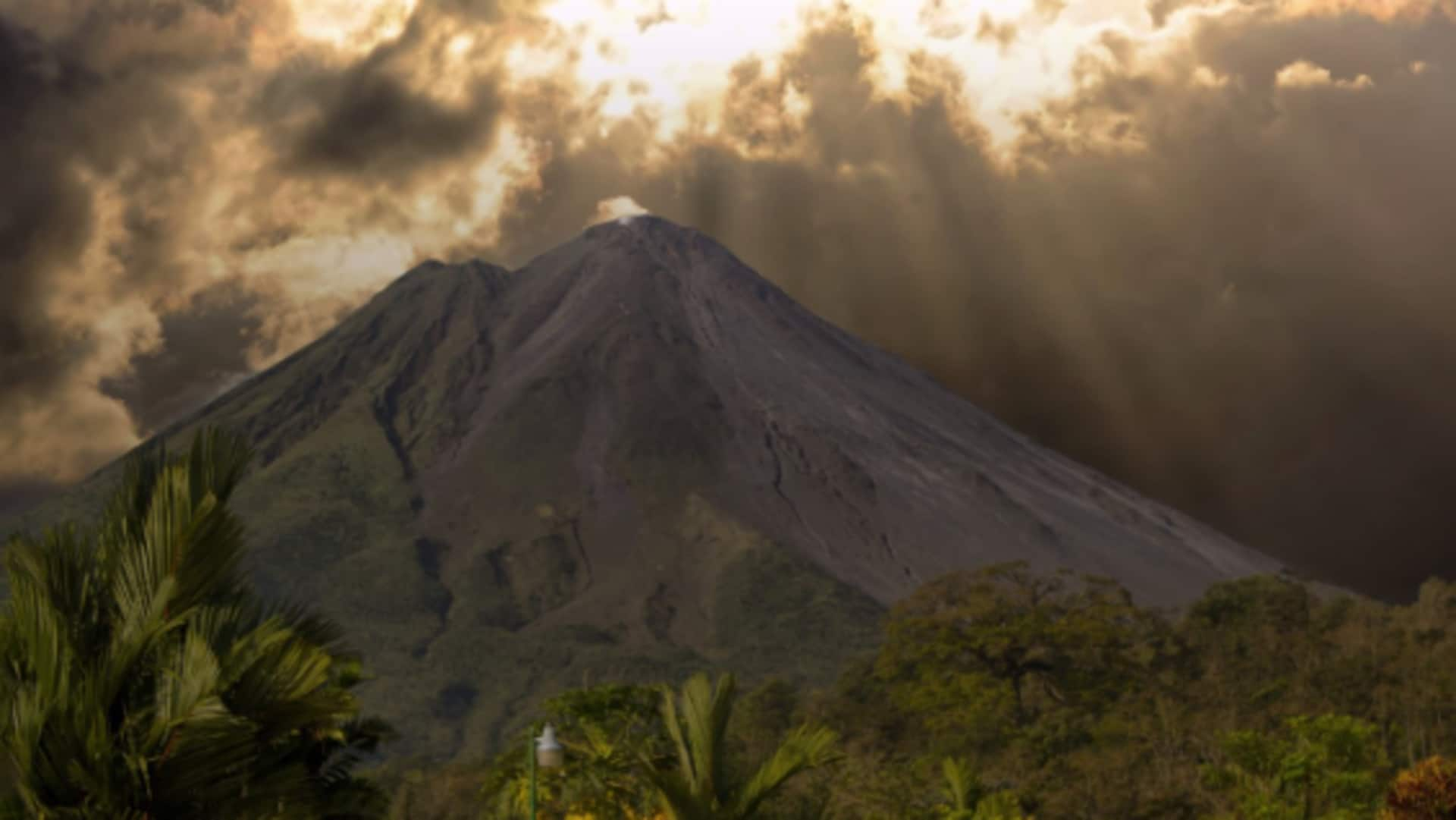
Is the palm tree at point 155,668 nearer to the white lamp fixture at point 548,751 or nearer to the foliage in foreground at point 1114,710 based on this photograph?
the white lamp fixture at point 548,751

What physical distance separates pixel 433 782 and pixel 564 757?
204 ft

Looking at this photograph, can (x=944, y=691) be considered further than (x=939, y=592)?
No

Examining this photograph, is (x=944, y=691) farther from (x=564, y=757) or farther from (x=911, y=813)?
(x=564, y=757)

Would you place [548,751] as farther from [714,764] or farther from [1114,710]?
[1114,710]

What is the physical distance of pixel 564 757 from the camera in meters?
22.0

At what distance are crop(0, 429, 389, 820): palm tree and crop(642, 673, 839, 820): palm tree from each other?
746 centimetres

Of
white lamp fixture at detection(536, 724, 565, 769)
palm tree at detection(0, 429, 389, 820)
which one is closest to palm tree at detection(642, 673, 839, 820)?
white lamp fixture at detection(536, 724, 565, 769)

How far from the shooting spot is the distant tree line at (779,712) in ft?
21.1

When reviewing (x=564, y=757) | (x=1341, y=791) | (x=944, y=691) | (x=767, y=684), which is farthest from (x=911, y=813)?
(x=767, y=684)

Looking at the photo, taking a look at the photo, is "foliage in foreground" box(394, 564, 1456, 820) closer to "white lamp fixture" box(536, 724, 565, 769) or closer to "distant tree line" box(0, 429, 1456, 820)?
"distant tree line" box(0, 429, 1456, 820)

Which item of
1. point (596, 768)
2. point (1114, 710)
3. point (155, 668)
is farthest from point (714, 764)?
point (1114, 710)

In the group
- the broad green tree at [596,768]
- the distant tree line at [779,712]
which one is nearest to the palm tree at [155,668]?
the distant tree line at [779,712]

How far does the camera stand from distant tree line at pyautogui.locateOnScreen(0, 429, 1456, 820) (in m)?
6.44

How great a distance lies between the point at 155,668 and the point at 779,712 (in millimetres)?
85603
